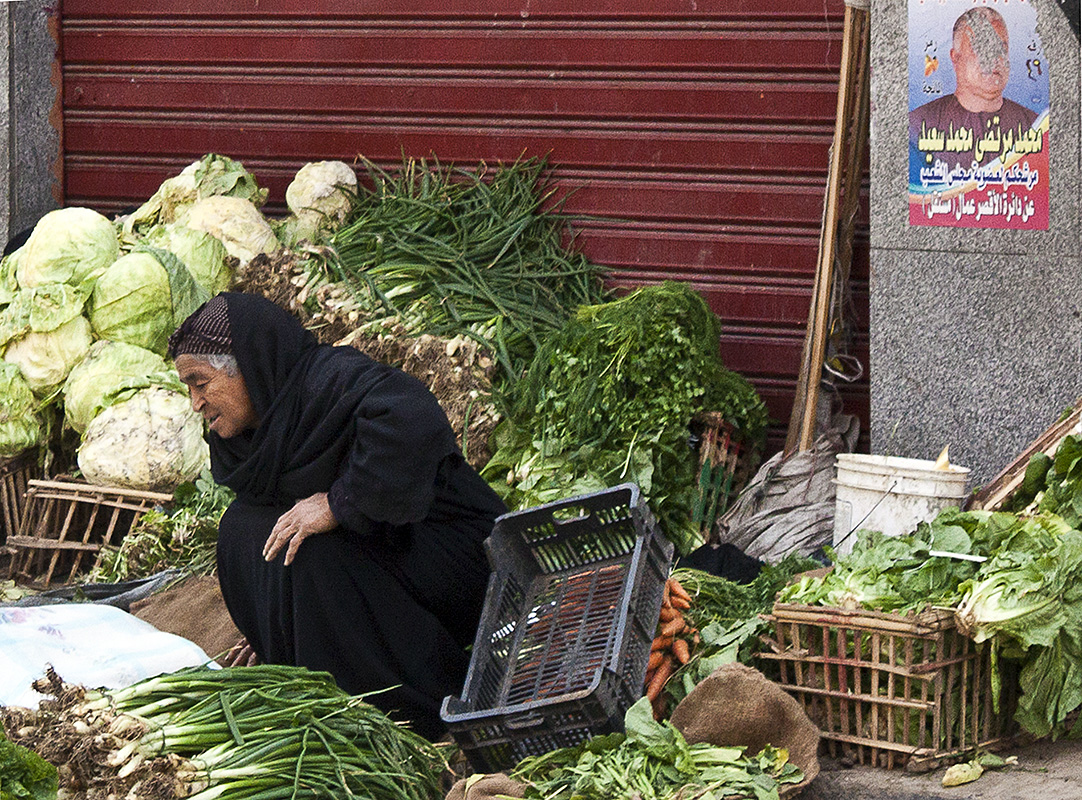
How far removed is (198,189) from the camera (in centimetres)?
763

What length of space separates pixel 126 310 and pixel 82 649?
9.06ft

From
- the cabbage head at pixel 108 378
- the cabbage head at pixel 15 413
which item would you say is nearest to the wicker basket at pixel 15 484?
the cabbage head at pixel 15 413

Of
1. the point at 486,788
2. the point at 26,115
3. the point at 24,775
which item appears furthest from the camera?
the point at 26,115

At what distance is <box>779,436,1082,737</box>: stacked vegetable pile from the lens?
3.86 metres

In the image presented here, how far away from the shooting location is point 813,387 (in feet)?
19.0

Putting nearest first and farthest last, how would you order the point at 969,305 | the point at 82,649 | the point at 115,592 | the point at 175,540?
the point at 82,649
the point at 969,305
the point at 115,592
the point at 175,540

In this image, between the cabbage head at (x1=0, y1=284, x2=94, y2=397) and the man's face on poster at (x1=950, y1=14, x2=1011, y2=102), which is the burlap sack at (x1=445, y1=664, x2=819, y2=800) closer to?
the man's face on poster at (x1=950, y1=14, x2=1011, y2=102)

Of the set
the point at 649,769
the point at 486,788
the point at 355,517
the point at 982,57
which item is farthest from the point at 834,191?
the point at 486,788

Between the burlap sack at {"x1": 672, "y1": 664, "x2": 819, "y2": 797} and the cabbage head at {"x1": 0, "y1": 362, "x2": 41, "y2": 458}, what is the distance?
4325 millimetres

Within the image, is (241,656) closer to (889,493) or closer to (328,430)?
(328,430)

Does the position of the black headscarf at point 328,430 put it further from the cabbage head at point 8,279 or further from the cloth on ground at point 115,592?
the cabbage head at point 8,279

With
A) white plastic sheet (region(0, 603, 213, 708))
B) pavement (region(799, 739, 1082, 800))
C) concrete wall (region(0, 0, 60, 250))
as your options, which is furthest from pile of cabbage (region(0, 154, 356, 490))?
pavement (region(799, 739, 1082, 800))

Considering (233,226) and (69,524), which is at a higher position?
(233,226)

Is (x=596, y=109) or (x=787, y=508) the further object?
(x=596, y=109)
